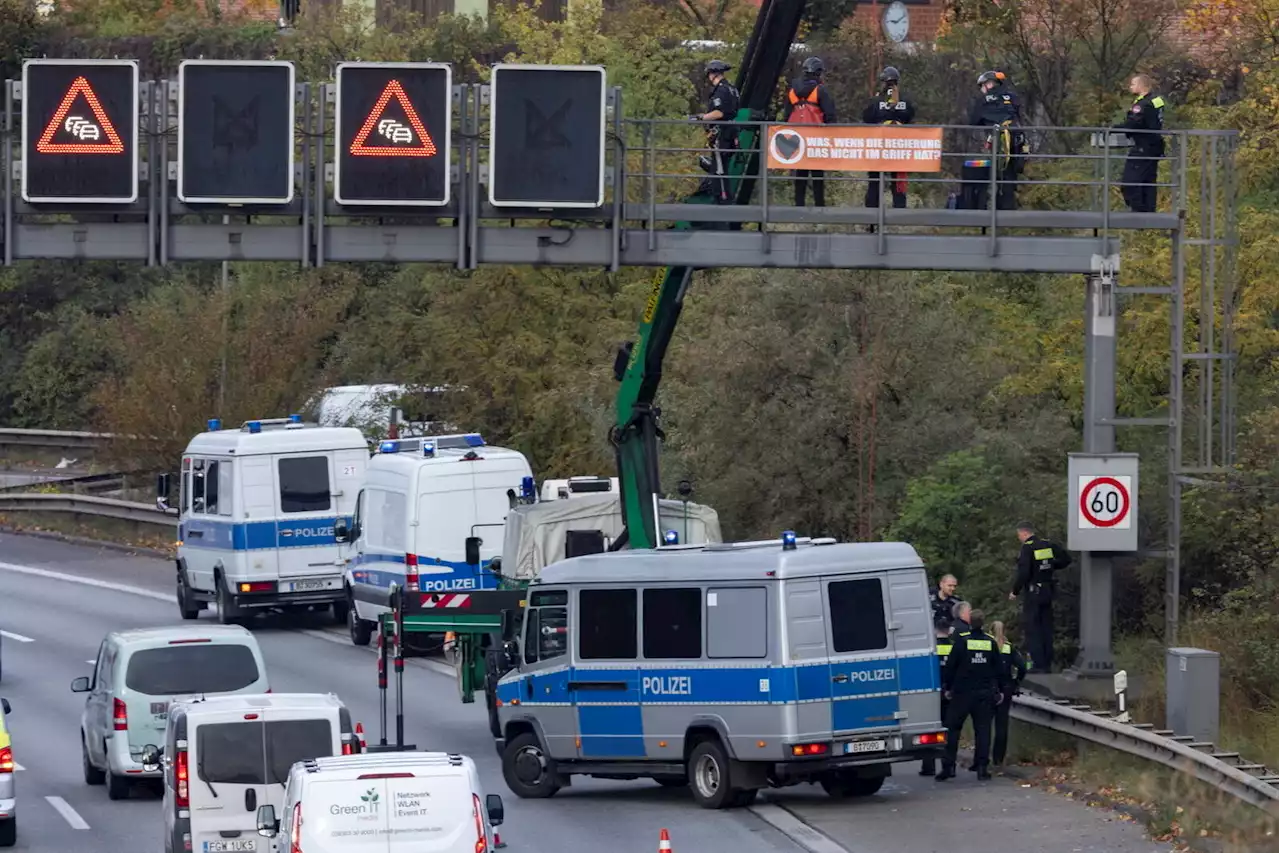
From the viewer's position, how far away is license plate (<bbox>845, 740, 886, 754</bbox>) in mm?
18266

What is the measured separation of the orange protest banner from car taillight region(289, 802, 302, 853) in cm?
1181

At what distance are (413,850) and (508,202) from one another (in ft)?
36.1

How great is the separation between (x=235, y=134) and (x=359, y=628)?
9709mm

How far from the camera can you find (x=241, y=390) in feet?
139

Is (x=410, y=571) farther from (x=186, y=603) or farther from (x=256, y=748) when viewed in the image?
(x=256, y=748)

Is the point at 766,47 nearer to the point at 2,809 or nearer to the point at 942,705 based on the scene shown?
the point at 942,705

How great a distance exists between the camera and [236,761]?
15844 mm

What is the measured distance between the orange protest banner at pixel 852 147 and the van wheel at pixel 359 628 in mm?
10348

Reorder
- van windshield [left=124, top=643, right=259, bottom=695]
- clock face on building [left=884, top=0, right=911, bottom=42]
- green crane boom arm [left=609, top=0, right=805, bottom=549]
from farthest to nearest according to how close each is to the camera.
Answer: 1. clock face on building [left=884, top=0, right=911, bottom=42]
2. green crane boom arm [left=609, top=0, right=805, bottom=549]
3. van windshield [left=124, top=643, right=259, bottom=695]

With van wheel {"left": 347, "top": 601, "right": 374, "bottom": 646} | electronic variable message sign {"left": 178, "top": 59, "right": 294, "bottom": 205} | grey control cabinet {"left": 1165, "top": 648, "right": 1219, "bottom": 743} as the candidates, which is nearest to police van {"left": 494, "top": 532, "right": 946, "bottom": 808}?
grey control cabinet {"left": 1165, "top": 648, "right": 1219, "bottom": 743}

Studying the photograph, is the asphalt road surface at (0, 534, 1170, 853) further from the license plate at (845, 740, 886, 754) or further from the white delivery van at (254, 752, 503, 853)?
the white delivery van at (254, 752, 503, 853)

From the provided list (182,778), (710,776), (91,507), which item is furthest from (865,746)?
(91,507)

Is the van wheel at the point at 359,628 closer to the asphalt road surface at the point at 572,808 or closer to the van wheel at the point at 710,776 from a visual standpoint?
the asphalt road surface at the point at 572,808

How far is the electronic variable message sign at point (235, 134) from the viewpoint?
73.0 ft
